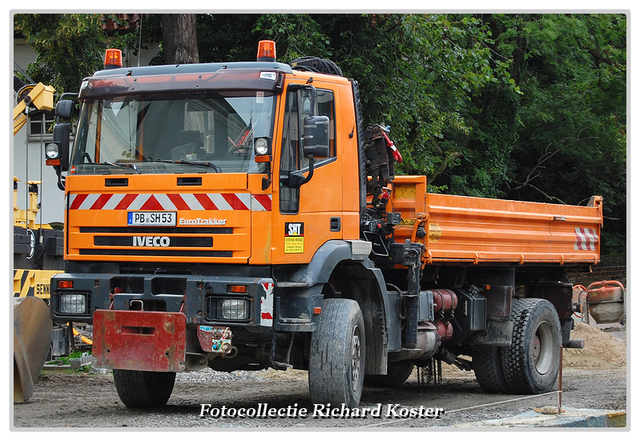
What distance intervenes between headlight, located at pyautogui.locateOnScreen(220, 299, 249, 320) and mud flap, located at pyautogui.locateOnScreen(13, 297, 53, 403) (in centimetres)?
275

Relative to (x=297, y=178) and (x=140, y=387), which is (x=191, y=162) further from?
(x=140, y=387)

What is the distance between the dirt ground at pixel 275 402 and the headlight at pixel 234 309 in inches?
37.9

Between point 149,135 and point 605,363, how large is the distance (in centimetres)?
1074

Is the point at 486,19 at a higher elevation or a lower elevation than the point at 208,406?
higher

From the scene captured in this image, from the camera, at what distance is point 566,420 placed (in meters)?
7.78

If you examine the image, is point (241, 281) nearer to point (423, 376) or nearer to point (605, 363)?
point (423, 376)

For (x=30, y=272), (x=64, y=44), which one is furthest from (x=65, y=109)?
(x=64, y=44)

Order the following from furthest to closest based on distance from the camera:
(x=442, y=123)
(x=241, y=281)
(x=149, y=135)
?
(x=442, y=123)
(x=149, y=135)
(x=241, y=281)

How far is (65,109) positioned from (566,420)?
5.55m

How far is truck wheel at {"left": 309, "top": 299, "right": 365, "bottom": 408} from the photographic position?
301 inches

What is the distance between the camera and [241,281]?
7195 millimetres

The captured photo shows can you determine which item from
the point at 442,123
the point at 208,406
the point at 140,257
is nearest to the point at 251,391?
the point at 208,406

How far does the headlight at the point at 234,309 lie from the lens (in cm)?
719

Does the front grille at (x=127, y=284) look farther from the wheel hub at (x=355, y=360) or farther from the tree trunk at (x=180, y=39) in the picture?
the tree trunk at (x=180, y=39)
